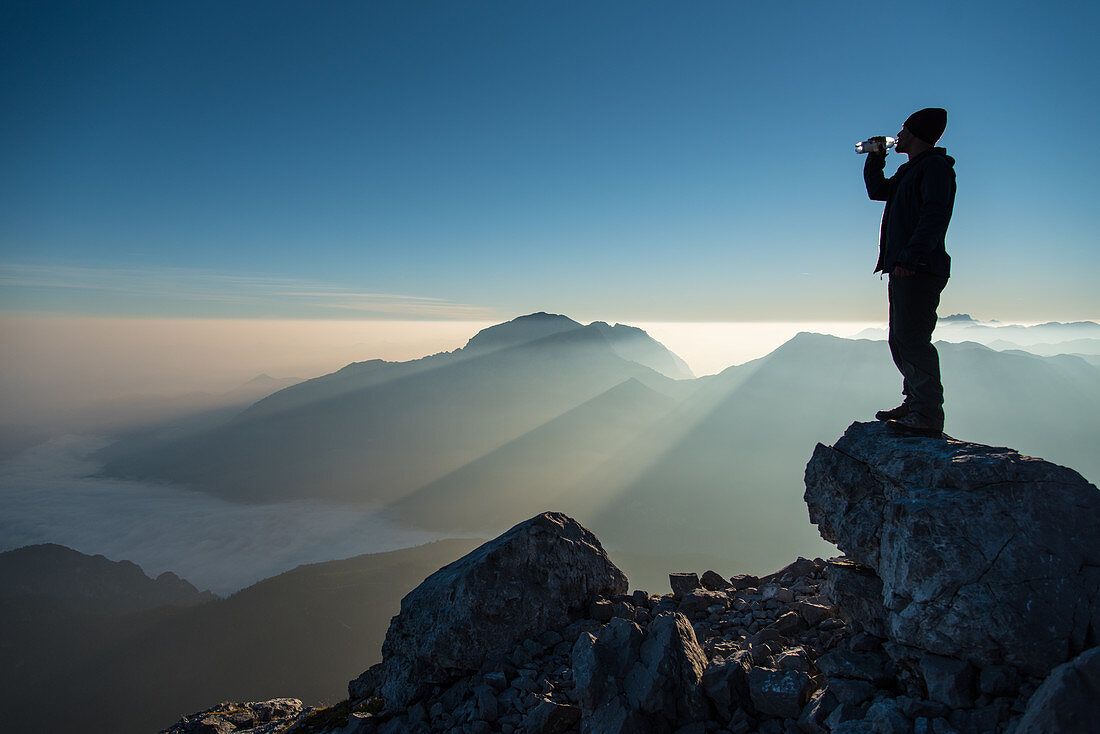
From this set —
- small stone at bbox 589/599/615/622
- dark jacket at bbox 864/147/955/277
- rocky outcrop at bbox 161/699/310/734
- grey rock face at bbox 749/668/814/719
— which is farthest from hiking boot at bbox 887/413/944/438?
rocky outcrop at bbox 161/699/310/734

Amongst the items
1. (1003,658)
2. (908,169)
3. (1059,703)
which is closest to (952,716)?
(1003,658)

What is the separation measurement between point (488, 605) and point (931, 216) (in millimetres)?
10389

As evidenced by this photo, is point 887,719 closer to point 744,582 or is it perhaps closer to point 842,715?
point 842,715

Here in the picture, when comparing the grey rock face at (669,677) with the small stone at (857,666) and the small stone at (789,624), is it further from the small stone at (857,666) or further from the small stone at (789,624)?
the small stone at (789,624)

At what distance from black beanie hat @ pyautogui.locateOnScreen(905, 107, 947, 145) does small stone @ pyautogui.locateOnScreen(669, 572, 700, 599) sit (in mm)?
9776

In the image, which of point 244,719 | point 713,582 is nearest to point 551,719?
point 713,582

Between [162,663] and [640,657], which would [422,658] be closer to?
[640,657]

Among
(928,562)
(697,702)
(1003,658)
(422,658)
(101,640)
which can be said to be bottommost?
(101,640)

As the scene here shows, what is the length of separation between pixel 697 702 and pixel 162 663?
703ft

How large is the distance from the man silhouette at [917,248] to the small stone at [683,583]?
5825mm

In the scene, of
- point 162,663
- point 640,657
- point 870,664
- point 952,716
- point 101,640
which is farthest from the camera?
point 101,640

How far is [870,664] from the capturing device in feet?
21.5

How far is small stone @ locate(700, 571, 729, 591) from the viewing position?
12.0 m

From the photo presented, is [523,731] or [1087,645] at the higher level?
[1087,645]
